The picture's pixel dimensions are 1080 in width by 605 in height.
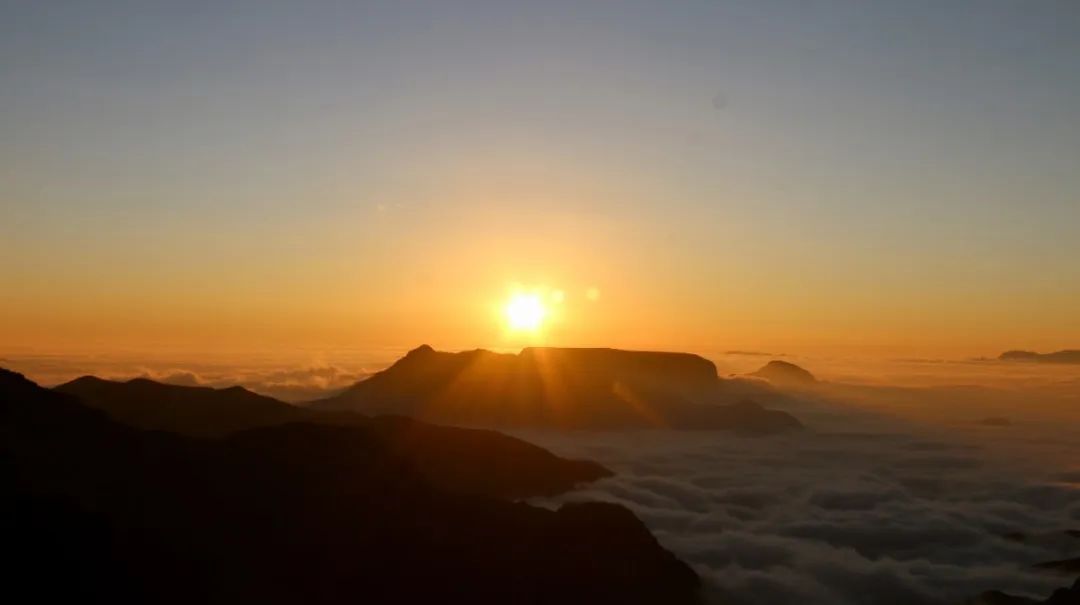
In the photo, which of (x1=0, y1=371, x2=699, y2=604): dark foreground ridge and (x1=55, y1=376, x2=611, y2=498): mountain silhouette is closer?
(x1=0, y1=371, x2=699, y2=604): dark foreground ridge

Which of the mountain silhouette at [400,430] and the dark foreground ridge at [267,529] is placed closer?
the dark foreground ridge at [267,529]

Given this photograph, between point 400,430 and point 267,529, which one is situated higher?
point 400,430

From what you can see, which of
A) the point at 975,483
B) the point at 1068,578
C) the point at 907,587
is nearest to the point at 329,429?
the point at 907,587

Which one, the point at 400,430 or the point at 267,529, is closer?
the point at 267,529

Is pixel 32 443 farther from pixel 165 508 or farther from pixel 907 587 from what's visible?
pixel 907 587
